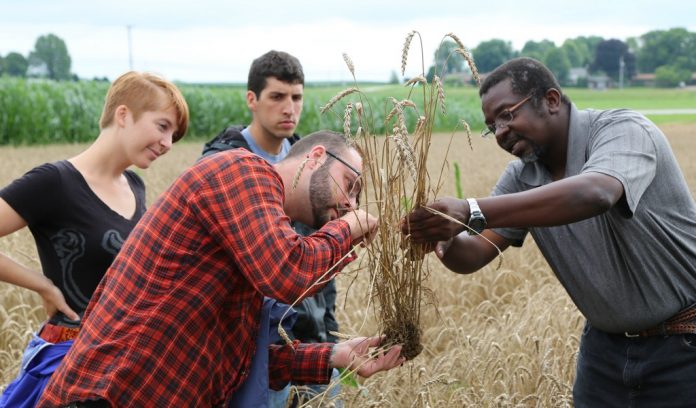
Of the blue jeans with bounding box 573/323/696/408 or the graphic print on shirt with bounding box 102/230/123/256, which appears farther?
the graphic print on shirt with bounding box 102/230/123/256

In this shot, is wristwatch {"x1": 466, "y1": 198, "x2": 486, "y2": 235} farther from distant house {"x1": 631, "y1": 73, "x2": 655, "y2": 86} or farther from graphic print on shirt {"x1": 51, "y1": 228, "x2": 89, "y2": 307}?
distant house {"x1": 631, "y1": 73, "x2": 655, "y2": 86}

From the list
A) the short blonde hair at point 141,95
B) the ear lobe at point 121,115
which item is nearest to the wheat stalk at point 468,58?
the short blonde hair at point 141,95

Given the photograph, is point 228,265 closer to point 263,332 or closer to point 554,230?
point 263,332

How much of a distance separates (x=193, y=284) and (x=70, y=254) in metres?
0.78

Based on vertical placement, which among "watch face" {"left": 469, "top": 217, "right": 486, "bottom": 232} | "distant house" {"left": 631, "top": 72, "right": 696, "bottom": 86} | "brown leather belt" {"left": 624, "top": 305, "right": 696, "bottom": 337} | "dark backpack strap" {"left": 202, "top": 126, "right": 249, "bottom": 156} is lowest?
"distant house" {"left": 631, "top": 72, "right": 696, "bottom": 86}

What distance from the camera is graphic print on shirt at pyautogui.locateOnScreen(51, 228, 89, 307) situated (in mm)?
2537

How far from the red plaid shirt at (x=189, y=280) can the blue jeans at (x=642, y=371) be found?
3.28 ft

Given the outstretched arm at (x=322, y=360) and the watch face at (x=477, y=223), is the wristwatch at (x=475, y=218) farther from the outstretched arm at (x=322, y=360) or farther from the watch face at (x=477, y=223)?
the outstretched arm at (x=322, y=360)

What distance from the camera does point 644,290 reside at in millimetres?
2385

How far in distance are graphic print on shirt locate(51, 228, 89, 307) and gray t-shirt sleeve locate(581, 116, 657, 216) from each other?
56.7 inches

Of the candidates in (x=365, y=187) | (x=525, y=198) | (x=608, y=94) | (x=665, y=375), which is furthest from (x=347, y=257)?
(x=608, y=94)

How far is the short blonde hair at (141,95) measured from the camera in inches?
106

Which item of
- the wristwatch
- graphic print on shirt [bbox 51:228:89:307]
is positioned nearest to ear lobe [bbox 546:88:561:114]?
the wristwatch

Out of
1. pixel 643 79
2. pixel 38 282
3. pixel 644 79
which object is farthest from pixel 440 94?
pixel 644 79
